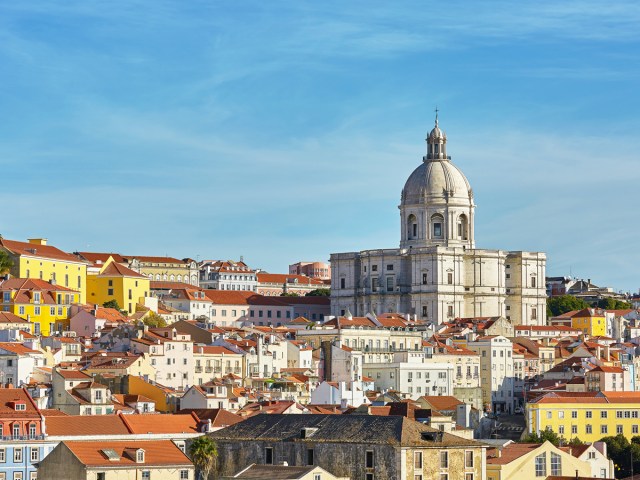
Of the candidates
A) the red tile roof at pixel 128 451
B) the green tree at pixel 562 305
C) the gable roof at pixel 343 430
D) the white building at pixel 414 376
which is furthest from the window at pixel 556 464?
the green tree at pixel 562 305

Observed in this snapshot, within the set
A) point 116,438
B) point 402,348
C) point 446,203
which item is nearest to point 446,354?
point 402,348

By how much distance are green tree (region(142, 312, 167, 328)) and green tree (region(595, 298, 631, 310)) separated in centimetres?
6770

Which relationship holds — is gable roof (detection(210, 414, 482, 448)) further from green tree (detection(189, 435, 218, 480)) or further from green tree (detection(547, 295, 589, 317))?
green tree (detection(547, 295, 589, 317))

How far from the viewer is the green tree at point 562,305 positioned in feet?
564

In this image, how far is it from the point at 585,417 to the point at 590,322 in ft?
179

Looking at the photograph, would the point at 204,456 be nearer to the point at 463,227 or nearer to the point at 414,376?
the point at 414,376

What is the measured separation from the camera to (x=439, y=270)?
148 m

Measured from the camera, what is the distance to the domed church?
148m

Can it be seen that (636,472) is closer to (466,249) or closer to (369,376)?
(369,376)

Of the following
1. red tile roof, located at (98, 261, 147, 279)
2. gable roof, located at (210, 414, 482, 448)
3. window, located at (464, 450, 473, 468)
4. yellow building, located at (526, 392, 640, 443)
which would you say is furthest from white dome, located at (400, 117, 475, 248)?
window, located at (464, 450, 473, 468)

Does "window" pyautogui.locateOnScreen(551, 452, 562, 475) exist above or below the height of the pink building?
below

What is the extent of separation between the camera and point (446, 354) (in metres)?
115

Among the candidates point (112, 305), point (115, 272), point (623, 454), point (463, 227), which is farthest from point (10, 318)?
point (463, 227)

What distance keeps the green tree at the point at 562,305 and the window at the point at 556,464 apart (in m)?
98.9
